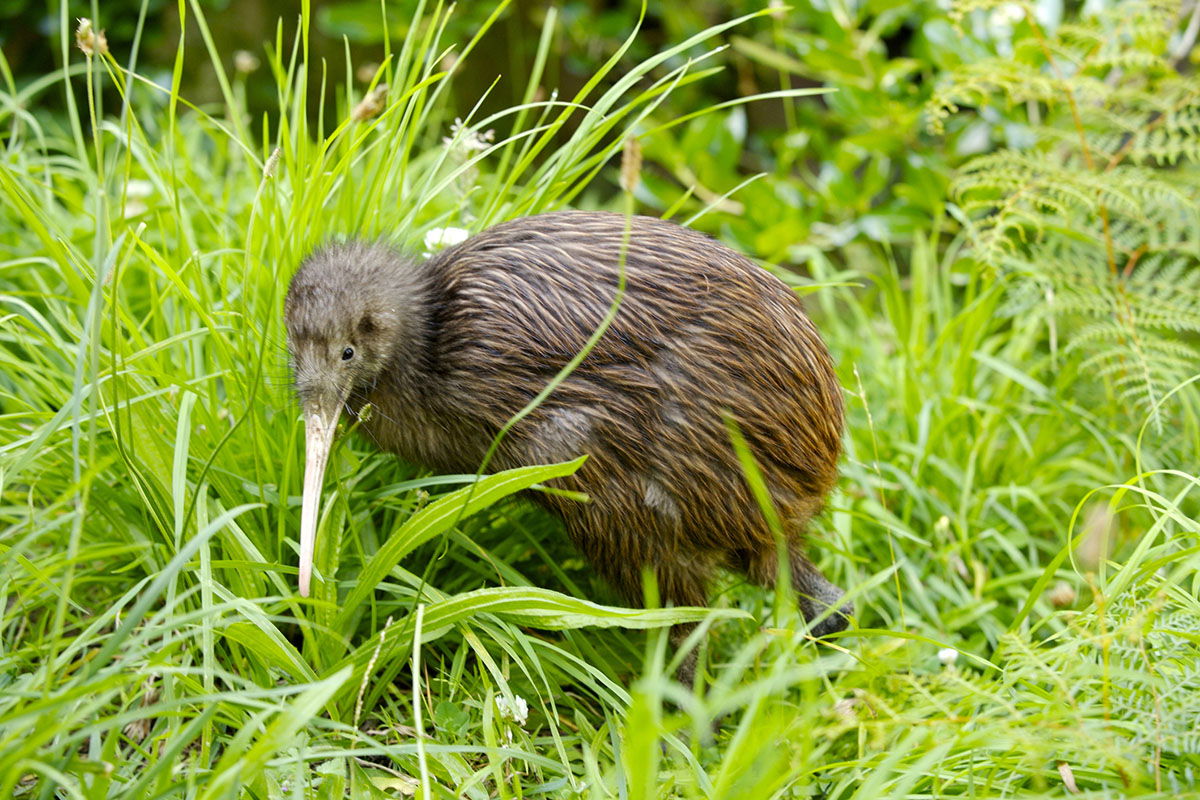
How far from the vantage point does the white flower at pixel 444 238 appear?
2.53 m

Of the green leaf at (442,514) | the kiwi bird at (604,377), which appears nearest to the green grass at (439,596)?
the green leaf at (442,514)

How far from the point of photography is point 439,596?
80.3 inches

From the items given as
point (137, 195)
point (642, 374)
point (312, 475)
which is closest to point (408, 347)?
point (312, 475)

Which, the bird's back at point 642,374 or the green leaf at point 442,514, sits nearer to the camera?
the green leaf at point 442,514

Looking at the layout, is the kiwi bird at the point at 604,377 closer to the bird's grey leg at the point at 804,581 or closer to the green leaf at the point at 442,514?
the bird's grey leg at the point at 804,581

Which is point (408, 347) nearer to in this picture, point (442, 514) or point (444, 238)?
point (442, 514)

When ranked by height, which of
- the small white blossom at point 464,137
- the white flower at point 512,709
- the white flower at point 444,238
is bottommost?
the white flower at point 512,709

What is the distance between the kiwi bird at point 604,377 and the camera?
199 cm

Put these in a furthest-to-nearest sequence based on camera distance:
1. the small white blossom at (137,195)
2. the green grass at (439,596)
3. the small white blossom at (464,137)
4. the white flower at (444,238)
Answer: the small white blossom at (137,195), the white flower at (444,238), the small white blossom at (464,137), the green grass at (439,596)

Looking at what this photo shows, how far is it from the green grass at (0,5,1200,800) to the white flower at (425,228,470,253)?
0.07 metres

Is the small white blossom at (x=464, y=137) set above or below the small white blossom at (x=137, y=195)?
above

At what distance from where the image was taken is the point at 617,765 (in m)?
1.86

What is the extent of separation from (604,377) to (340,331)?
495 millimetres

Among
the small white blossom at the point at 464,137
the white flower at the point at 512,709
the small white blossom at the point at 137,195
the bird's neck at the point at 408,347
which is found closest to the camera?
the white flower at the point at 512,709
